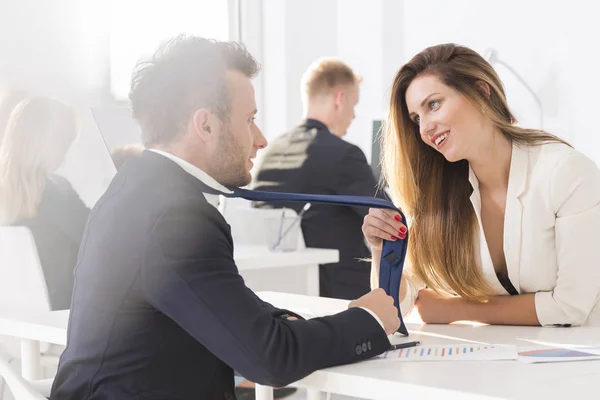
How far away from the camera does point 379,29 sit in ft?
16.1

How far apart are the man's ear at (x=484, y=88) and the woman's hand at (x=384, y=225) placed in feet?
1.37

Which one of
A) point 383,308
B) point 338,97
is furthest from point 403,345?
point 338,97

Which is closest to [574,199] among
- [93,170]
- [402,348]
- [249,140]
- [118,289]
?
[402,348]

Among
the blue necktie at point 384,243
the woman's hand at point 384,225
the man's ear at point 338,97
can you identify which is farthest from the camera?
the man's ear at point 338,97

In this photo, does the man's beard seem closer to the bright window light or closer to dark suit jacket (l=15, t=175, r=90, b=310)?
dark suit jacket (l=15, t=175, r=90, b=310)

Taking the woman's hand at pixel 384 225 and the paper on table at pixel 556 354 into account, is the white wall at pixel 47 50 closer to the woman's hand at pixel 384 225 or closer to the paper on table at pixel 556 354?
the woman's hand at pixel 384 225

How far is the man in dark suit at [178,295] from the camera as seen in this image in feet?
3.71

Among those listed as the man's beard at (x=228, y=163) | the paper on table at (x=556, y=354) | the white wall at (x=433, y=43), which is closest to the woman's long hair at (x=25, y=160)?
the man's beard at (x=228, y=163)

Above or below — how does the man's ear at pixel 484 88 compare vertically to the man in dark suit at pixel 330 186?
above

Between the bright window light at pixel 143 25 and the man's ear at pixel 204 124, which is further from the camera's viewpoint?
the bright window light at pixel 143 25

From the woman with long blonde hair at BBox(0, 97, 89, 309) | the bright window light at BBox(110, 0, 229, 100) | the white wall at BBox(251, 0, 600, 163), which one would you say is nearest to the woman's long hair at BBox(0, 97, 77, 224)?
the woman with long blonde hair at BBox(0, 97, 89, 309)

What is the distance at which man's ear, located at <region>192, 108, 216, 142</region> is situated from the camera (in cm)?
127

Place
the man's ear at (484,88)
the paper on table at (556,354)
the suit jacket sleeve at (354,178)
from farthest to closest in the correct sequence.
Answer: the suit jacket sleeve at (354,178) → the man's ear at (484,88) → the paper on table at (556,354)

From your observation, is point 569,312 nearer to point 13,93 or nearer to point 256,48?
point 13,93
